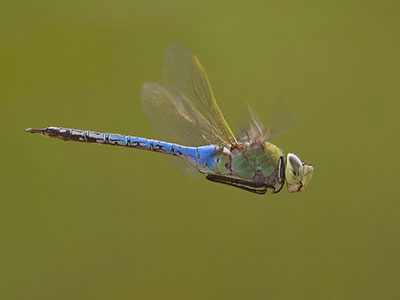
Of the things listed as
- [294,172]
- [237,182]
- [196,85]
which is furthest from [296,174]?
[196,85]

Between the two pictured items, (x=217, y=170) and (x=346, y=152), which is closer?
(x=217, y=170)

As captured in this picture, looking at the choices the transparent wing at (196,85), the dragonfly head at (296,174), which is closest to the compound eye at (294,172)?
the dragonfly head at (296,174)

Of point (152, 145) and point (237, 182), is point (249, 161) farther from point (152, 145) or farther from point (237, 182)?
point (152, 145)

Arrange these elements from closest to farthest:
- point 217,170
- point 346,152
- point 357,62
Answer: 1. point 217,170
2. point 346,152
3. point 357,62

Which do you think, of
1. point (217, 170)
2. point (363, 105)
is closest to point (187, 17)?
point (363, 105)

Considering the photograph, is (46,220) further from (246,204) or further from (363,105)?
(363,105)

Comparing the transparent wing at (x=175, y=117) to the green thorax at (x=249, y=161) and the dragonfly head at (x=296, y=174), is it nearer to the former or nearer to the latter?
the green thorax at (x=249, y=161)

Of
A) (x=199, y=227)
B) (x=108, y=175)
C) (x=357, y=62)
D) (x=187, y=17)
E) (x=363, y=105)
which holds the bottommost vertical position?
(x=199, y=227)
